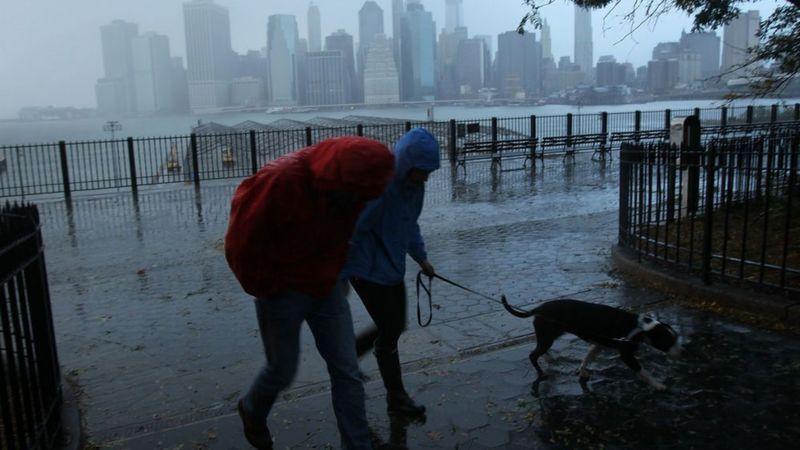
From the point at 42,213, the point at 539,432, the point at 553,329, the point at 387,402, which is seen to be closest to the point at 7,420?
the point at 387,402

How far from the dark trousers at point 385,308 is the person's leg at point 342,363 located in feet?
1.45

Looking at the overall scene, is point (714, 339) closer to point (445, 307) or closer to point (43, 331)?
point (445, 307)

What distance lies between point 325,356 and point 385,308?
2.02ft

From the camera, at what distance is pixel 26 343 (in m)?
3.61

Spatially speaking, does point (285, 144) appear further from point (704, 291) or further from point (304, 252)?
point (304, 252)

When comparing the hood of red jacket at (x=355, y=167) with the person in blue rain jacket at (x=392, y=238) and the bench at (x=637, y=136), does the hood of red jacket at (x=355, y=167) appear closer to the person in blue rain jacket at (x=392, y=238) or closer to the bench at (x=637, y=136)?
the person in blue rain jacket at (x=392, y=238)

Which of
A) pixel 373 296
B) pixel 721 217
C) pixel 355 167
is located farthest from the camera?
pixel 721 217

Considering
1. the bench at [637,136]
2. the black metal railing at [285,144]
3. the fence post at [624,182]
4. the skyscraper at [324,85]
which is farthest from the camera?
the skyscraper at [324,85]

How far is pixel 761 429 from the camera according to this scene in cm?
380

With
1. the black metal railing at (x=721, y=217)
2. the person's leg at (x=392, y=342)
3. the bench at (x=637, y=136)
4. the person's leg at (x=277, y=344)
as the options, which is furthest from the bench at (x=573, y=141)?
the person's leg at (x=277, y=344)

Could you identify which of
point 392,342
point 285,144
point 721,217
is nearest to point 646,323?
point 392,342

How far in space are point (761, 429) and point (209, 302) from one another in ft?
16.6

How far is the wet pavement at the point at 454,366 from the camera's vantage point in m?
3.93

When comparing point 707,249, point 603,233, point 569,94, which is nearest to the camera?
point 707,249
